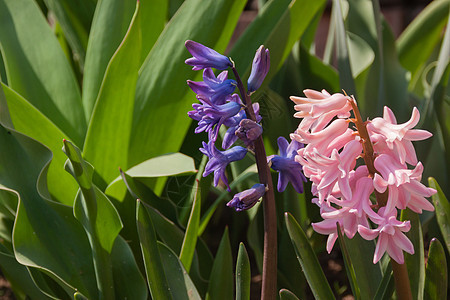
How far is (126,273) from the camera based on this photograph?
104cm

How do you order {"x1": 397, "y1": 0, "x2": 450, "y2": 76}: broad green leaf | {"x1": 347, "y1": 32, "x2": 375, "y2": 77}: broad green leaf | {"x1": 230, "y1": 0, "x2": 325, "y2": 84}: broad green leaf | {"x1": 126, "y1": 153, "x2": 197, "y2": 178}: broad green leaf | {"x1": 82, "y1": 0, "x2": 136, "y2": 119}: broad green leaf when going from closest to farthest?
{"x1": 126, "y1": 153, "x2": 197, "y2": 178}: broad green leaf, {"x1": 230, "y1": 0, "x2": 325, "y2": 84}: broad green leaf, {"x1": 82, "y1": 0, "x2": 136, "y2": 119}: broad green leaf, {"x1": 347, "y1": 32, "x2": 375, "y2": 77}: broad green leaf, {"x1": 397, "y1": 0, "x2": 450, "y2": 76}: broad green leaf

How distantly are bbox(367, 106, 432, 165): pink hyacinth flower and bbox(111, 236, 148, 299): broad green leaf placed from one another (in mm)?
530

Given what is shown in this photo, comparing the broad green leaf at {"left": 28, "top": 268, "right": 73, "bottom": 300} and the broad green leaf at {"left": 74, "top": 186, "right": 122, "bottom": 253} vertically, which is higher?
the broad green leaf at {"left": 74, "top": 186, "right": 122, "bottom": 253}

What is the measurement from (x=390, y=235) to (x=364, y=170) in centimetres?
8

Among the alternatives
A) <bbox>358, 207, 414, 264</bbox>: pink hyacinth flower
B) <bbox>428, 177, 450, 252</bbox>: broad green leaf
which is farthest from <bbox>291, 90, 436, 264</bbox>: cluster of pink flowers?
<bbox>428, 177, 450, 252</bbox>: broad green leaf

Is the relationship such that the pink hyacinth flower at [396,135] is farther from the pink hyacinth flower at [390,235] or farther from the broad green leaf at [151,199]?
the broad green leaf at [151,199]

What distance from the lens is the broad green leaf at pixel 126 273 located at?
102 cm

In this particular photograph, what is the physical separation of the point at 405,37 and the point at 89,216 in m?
1.11

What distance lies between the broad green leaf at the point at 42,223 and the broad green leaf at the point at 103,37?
0.87 ft

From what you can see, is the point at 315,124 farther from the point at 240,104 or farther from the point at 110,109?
the point at 110,109

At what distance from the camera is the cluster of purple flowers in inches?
25.9

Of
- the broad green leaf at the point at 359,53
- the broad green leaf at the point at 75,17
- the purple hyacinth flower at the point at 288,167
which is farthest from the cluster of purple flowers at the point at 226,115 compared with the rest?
the broad green leaf at the point at 75,17

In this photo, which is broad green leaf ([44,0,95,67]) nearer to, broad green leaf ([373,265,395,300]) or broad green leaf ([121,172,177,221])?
broad green leaf ([121,172,177,221])

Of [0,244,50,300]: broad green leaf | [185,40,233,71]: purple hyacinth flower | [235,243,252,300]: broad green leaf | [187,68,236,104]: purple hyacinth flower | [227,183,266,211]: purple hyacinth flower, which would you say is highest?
[185,40,233,71]: purple hyacinth flower
